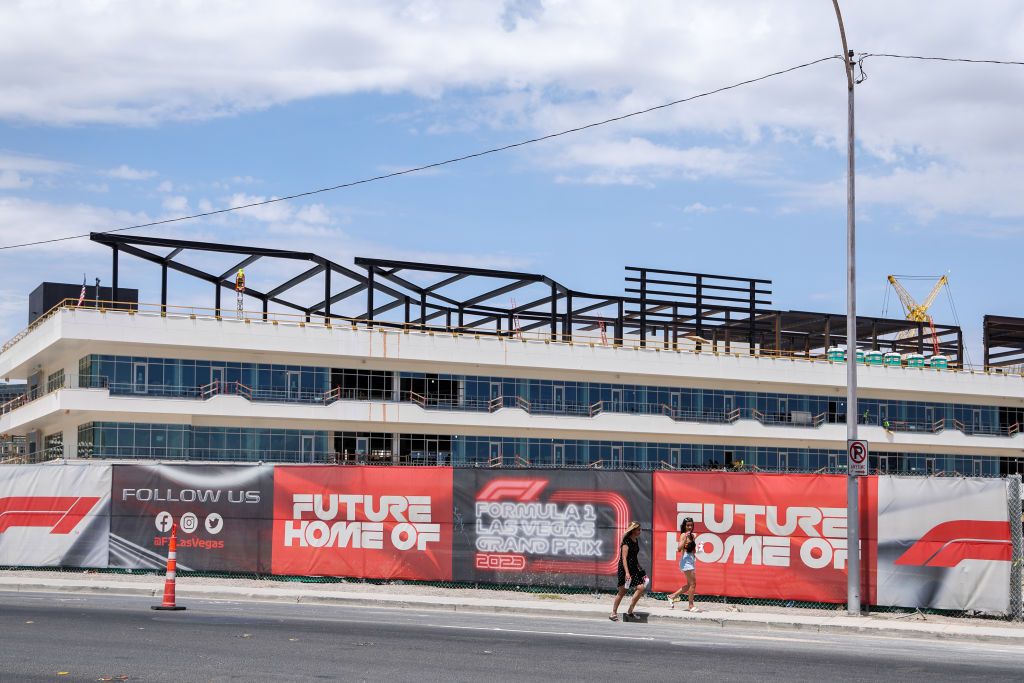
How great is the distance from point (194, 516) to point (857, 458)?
13.8m

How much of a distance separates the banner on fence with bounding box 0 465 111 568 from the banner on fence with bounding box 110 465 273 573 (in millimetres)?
393

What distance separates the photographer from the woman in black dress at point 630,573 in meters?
19.8

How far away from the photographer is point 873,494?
21516 millimetres

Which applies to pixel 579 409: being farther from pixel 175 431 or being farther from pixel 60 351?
pixel 60 351

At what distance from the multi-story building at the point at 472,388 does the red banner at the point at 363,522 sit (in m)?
37.2

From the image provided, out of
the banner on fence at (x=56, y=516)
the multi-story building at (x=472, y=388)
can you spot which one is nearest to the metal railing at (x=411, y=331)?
the multi-story building at (x=472, y=388)

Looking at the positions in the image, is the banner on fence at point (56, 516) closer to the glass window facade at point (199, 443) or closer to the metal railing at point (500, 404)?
the metal railing at point (500, 404)

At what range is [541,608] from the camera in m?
21.3

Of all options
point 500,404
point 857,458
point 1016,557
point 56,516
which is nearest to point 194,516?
point 56,516

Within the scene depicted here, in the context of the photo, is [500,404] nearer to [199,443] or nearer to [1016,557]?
[199,443]

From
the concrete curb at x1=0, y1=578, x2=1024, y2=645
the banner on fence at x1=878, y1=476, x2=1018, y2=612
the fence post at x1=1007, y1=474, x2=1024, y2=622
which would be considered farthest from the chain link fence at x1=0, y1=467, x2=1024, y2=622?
the concrete curb at x1=0, y1=578, x2=1024, y2=645

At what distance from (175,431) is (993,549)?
4850 centimetres

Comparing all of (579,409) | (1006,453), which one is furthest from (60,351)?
(1006,453)

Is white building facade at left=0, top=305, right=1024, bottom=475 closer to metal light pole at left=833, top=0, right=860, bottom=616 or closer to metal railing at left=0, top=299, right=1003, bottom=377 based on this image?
metal railing at left=0, top=299, right=1003, bottom=377
